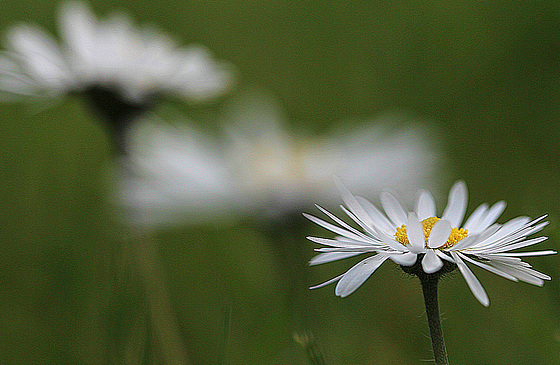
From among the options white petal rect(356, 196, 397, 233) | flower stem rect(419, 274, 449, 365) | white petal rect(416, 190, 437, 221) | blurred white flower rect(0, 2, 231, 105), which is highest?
blurred white flower rect(0, 2, 231, 105)

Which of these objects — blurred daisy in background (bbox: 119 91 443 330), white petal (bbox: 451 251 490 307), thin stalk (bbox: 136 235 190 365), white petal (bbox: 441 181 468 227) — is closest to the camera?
white petal (bbox: 451 251 490 307)

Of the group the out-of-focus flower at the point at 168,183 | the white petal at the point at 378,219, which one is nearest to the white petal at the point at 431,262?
the white petal at the point at 378,219

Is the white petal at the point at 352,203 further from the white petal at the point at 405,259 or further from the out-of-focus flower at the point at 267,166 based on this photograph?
the out-of-focus flower at the point at 267,166

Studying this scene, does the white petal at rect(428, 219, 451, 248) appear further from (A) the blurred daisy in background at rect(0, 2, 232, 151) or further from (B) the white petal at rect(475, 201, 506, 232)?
(A) the blurred daisy in background at rect(0, 2, 232, 151)

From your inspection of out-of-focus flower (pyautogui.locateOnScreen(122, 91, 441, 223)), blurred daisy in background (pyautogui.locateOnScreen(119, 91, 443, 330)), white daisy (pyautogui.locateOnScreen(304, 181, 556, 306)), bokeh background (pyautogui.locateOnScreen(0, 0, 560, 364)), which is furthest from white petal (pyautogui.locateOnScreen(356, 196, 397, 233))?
out-of-focus flower (pyautogui.locateOnScreen(122, 91, 441, 223))

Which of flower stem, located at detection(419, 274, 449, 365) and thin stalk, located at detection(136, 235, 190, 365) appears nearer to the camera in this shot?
flower stem, located at detection(419, 274, 449, 365)

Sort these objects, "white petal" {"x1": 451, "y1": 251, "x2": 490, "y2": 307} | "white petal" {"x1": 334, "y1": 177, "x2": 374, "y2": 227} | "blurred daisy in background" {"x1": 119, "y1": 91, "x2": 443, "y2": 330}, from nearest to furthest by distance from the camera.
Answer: "white petal" {"x1": 451, "y1": 251, "x2": 490, "y2": 307}, "white petal" {"x1": 334, "y1": 177, "x2": 374, "y2": 227}, "blurred daisy in background" {"x1": 119, "y1": 91, "x2": 443, "y2": 330}

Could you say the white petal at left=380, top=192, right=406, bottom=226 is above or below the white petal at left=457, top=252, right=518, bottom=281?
above
